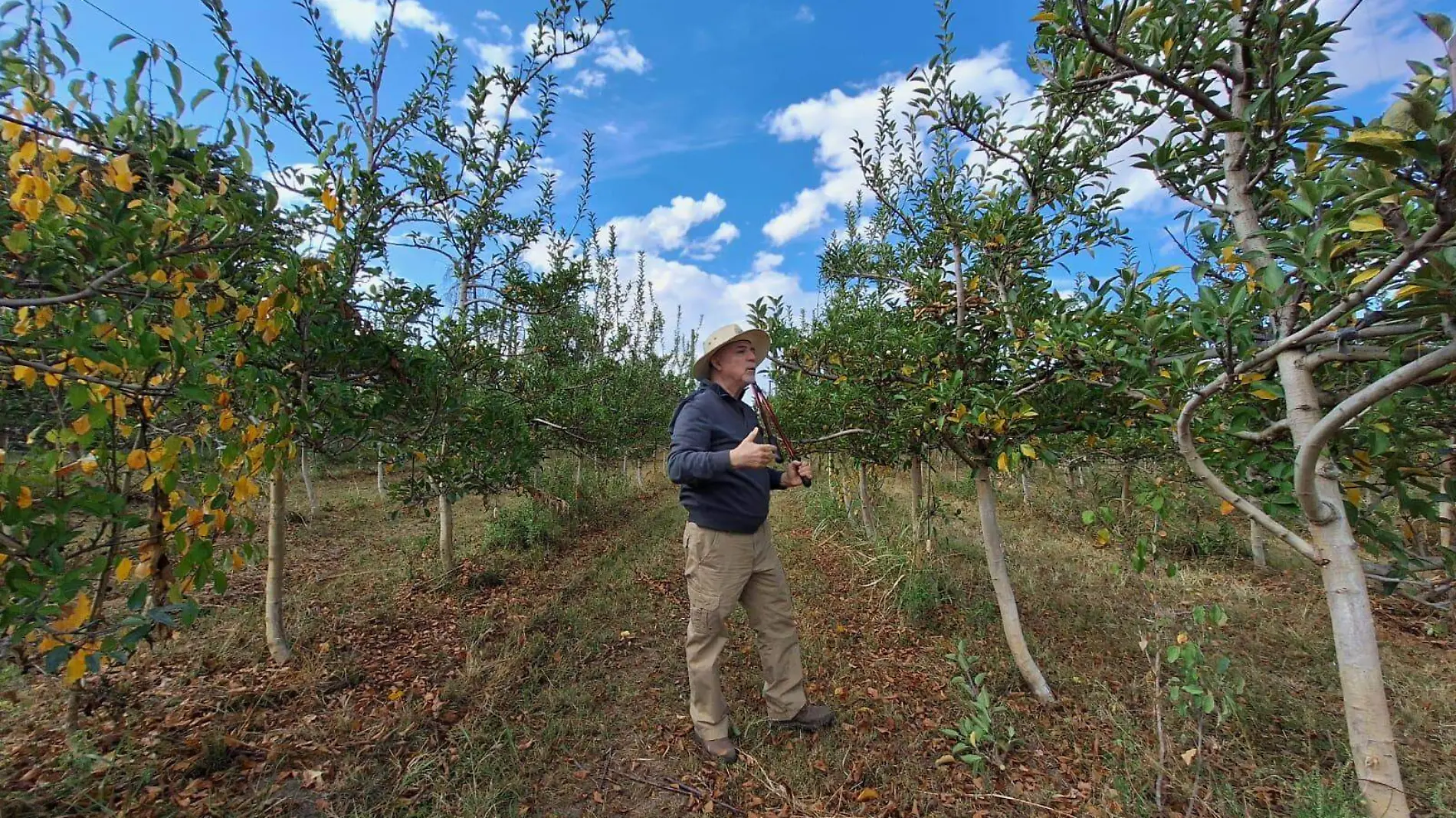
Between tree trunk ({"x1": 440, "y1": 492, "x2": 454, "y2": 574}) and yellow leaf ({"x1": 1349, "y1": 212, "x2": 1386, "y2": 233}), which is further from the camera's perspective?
tree trunk ({"x1": 440, "y1": 492, "x2": 454, "y2": 574})

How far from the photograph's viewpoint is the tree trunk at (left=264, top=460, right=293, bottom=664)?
3.23 meters

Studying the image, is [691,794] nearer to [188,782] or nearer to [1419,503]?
[188,782]

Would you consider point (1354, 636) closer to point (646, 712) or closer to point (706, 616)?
point (706, 616)

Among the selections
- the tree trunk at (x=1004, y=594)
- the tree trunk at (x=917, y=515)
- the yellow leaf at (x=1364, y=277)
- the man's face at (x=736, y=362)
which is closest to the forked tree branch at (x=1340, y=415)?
the yellow leaf at (x=1364, y=277)

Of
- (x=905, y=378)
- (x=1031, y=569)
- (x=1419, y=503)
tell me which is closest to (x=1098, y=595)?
(x=1031, y=569)

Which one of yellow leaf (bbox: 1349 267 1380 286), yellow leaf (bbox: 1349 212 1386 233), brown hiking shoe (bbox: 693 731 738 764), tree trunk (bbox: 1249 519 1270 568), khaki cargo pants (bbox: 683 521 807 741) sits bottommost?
brown hiking shoe (bbox: 693 731 738 764)

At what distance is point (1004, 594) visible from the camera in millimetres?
3311

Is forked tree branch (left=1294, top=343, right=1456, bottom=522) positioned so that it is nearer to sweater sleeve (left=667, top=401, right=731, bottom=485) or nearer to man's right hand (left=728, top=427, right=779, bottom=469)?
man's right hand (left=728, top=427, right=779, bottom=469)

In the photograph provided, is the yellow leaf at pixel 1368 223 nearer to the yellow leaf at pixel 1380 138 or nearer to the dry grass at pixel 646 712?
the yellow leaf at pixel 1380 138

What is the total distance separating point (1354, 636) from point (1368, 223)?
4.49ft

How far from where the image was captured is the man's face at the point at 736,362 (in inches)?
114

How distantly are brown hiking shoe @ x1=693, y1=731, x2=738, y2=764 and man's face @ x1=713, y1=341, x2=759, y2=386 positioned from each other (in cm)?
187

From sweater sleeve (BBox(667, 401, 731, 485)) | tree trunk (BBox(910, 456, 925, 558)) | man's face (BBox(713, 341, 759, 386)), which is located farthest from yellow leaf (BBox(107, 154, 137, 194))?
tree trunk (BBox(910, 456, 925, 558))

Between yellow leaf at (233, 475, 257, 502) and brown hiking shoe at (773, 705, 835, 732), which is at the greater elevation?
yellow leaf at (233, 475, 257, 502)
